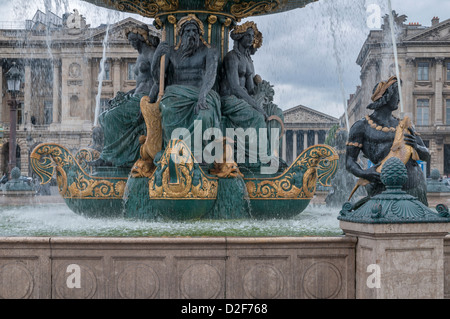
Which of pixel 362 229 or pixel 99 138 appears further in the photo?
pixel 99 138

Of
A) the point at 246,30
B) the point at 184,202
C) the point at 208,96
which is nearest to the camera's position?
the point at 184,202

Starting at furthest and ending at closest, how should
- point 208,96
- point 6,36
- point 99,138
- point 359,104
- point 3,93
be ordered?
point 3,93 < point 6,36 < point 359,104 < point 99,138 < point 208,96

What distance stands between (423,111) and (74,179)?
225 feet

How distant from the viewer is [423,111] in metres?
71.6

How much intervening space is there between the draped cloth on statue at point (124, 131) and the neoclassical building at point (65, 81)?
58057 mm

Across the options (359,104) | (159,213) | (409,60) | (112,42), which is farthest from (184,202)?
(409,60)

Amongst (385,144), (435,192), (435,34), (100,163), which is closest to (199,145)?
(100,163)

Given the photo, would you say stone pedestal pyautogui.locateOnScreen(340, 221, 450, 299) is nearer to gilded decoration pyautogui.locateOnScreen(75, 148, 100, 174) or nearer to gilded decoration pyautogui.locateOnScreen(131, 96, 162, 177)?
gilded decoration pyautogui.locateOnScreen(131, 96, 162, 177)

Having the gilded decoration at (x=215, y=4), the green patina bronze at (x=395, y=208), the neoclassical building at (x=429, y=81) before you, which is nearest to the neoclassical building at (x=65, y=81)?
the neoclassical building at (x=429, y=81)

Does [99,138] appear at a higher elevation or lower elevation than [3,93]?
lower

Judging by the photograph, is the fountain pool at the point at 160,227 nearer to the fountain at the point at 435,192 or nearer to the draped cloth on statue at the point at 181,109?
the draped cloth on statue at the point at 181,109

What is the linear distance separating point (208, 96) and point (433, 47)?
6882 cm

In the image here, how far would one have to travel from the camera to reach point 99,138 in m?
9.18

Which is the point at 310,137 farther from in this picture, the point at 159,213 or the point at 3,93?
the point at 159,213
